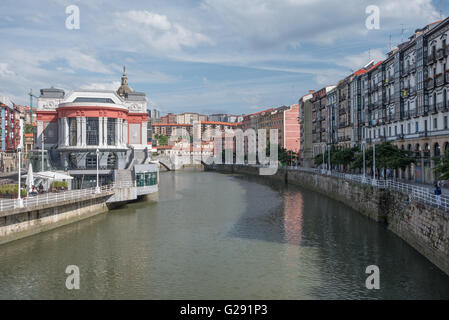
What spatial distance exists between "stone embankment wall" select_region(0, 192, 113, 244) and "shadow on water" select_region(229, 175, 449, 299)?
16865 mm

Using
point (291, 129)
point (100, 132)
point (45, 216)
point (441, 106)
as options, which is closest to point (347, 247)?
point (45, 216)

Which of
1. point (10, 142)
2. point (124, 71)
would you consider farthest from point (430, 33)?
point (10, 142)

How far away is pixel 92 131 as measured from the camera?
6384 cm

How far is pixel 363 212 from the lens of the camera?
45094 mm

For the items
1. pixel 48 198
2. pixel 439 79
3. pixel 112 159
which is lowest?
pixel 48 198

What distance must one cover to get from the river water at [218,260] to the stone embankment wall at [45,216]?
0.86 m

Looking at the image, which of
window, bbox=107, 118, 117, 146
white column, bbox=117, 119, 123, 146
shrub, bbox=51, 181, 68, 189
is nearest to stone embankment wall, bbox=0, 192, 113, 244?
shrub, bbox=51, 181, 68, 189

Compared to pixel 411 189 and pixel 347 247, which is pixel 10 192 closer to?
pixel 347 247

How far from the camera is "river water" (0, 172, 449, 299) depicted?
21750 mm

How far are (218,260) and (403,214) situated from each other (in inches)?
669

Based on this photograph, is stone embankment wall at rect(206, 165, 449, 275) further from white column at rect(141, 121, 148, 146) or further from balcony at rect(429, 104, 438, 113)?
white column at rect(141, 121, 148, 146)

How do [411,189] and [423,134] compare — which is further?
[423,134]

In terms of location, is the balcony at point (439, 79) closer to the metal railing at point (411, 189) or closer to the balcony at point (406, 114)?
the balcony at point (406, 114)
